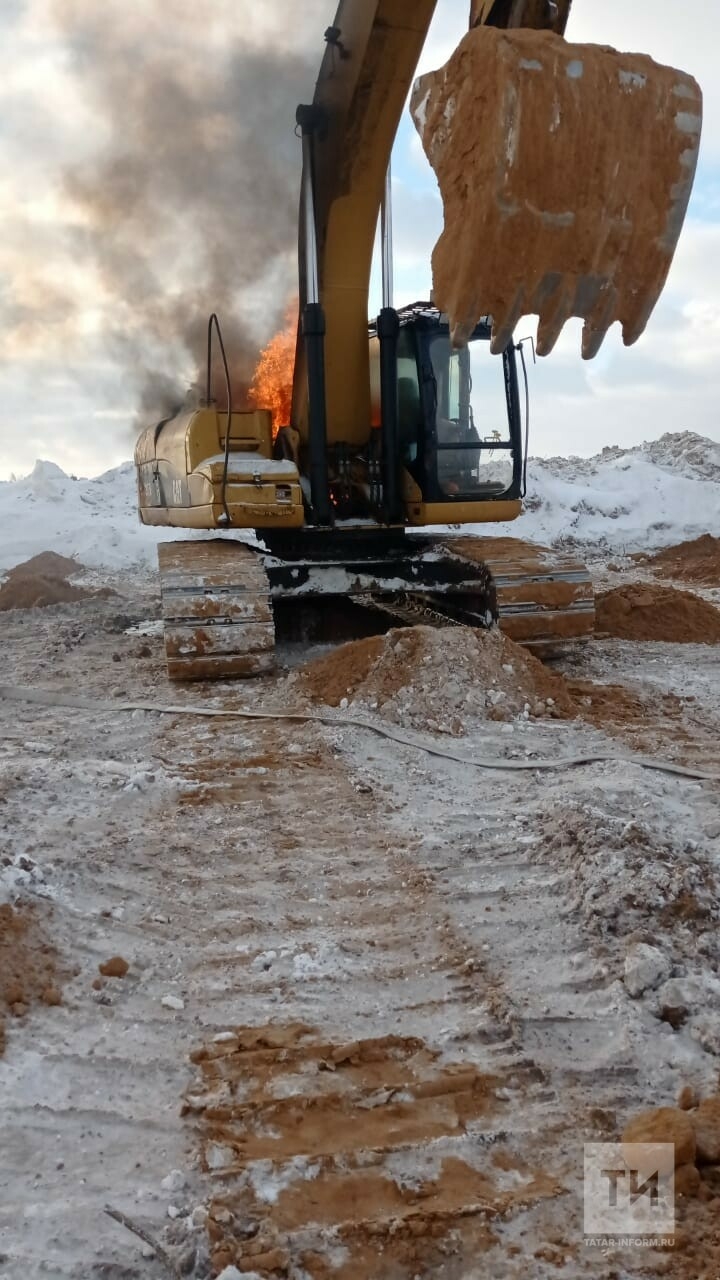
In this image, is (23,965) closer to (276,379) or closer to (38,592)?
(276,379)

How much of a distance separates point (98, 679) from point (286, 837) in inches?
145

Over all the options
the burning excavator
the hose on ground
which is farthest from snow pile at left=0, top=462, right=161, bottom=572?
the hose on ground

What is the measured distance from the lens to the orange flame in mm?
8453

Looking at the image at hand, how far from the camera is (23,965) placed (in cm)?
281

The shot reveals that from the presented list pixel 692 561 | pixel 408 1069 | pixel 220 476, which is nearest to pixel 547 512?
pixel 692 561

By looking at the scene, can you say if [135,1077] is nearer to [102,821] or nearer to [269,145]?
[102,821]

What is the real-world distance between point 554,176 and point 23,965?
3.53 m

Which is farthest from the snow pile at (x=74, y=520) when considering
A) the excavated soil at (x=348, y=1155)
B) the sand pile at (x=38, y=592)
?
the excavated soil at (x=348, y=1155)

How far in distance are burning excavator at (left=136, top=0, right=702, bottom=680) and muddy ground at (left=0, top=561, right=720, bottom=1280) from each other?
7.03 ft

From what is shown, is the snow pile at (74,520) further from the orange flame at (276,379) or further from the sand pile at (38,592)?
the orange flame at (276,379)

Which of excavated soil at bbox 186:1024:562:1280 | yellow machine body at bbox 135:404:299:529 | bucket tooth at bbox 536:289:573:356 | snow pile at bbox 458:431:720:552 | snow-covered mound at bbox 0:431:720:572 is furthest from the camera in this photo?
snow pile at bbox 458:431:720:552

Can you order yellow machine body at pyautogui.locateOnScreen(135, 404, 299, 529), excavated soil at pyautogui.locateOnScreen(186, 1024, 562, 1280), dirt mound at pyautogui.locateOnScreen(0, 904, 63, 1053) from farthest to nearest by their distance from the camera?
1. yellow machine body at pyautogui.locateOnScreen(135, 404, 299, 529)
2. dirt mound at pyautogui.locateOnScreen(0, 904, 63, 1053)
3. excavated soil at pyautogui.locateOnScreen(186, 1024, 562, 1280)

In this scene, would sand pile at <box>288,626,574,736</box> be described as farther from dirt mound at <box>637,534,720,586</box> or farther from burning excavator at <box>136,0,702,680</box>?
dirt mound at <box>637,534,720,586</box>

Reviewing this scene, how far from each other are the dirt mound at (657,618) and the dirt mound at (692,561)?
4040 millimetres
